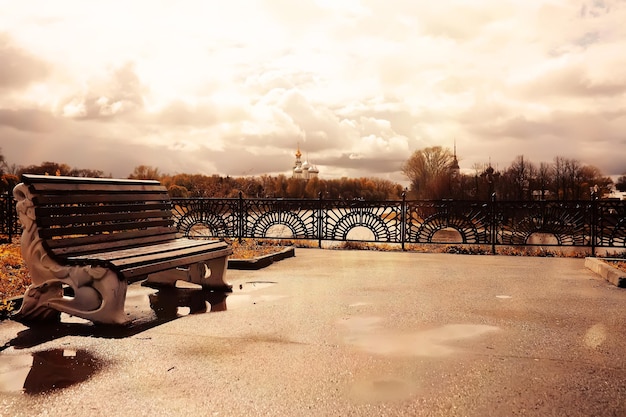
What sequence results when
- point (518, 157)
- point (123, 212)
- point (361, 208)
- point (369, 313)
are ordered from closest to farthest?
Answer: 1. point (369, 313)
2. point (123, 212)
3. point (361, 208)
4. point (518, 157)

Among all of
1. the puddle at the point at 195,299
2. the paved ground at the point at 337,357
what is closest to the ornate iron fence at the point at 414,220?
the paved ground at the point at 337,357

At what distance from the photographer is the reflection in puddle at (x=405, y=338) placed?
3.93 metres

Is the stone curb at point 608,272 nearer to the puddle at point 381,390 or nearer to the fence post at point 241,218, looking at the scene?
the puddle at point 381,390

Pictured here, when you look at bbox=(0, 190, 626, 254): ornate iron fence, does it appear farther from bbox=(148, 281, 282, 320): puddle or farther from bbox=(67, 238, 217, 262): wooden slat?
bbox=(67, 238, 217, 262): wooden slat

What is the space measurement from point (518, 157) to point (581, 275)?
60.8 meters

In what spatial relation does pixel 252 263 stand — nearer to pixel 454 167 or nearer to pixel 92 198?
pixel 92 198

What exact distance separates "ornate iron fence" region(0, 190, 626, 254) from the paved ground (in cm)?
572

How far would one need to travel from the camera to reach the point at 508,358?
376 centimetres

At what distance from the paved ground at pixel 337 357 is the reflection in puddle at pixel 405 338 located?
16mm

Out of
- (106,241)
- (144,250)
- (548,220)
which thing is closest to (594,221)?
(548,220)

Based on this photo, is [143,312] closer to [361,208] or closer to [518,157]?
[361,208]

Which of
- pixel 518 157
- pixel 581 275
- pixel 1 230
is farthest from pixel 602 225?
pixel 518 157

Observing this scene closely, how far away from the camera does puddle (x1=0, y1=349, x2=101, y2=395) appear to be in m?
3.22

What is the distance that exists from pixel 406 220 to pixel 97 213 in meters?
8.26
